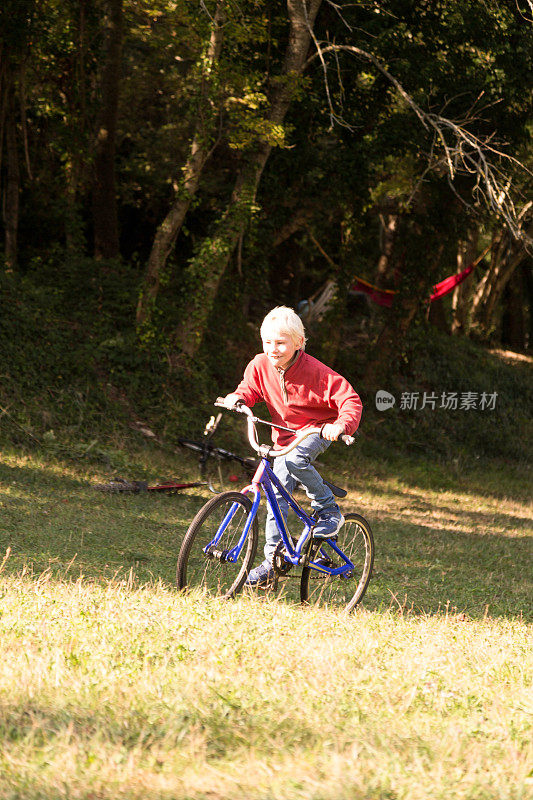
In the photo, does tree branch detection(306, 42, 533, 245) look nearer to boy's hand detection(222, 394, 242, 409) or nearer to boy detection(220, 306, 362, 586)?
boy detection(220, 306, 362, 586)

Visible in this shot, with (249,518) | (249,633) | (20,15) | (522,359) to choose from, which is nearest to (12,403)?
(20,15)

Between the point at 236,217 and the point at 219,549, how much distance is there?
7926mm

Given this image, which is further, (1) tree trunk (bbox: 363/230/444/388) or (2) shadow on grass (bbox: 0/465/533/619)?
(1) tree trunk (bbox: 363/230/444/388)

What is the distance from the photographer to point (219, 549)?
4605mm

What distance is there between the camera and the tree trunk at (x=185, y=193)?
10.9 m

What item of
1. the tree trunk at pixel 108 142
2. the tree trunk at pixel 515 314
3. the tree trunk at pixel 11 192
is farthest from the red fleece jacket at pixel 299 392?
the tree trunk at pixel 515 314

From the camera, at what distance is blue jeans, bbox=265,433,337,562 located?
4.68 metres

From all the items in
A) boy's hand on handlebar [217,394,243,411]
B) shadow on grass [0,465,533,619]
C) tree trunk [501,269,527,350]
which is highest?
tree trunk [501,269,527,350]

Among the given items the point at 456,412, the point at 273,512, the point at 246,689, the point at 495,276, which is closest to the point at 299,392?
the point at 273,512

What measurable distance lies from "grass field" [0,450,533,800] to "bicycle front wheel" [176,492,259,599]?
0.17 meters

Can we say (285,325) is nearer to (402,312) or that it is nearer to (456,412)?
(402,312)

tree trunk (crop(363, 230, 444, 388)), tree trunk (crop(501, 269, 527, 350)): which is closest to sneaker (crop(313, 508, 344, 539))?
tree trunk (crop(363, 230, 444, 388))

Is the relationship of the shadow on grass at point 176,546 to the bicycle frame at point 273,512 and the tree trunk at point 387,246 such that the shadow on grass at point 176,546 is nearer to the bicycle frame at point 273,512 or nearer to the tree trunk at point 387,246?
the bicycle frame at point 273,512

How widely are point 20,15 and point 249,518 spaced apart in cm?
1007
